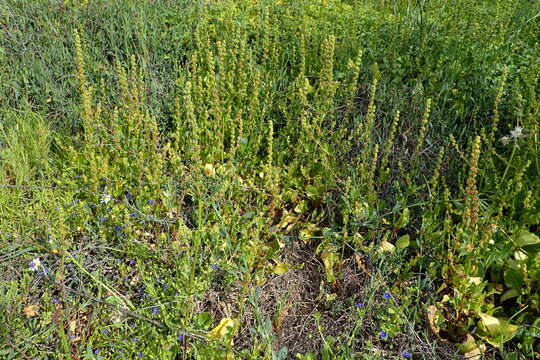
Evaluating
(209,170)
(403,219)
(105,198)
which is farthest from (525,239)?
(105,198)

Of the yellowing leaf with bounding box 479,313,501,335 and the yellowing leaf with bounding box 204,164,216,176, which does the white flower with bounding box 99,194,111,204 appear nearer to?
the yellowing leaf with bounding box 204,164,216,176

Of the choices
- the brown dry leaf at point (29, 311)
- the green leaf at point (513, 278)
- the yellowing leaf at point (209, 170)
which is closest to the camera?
the brown dry leaf at point (29, 311)

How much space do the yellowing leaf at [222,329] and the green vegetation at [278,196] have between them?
2 centimetres

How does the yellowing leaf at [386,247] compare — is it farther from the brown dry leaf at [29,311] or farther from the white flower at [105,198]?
the brown dry leaf at [29,311]

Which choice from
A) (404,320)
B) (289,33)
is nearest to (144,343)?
(404,320)

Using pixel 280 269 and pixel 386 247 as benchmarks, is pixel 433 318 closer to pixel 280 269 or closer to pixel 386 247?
pixel 386 247

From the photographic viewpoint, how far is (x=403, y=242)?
2383mm

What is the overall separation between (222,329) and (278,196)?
2.30 feet

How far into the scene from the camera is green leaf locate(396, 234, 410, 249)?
237 cm

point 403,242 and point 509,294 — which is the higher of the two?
point 403,242

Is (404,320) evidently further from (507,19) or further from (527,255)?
(507,19)

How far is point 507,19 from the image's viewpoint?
133 inches

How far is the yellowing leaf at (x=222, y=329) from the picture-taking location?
2127 mm

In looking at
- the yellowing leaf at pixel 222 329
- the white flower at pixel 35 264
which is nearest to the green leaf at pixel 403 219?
the yellowing leaf at pixel 222 329
